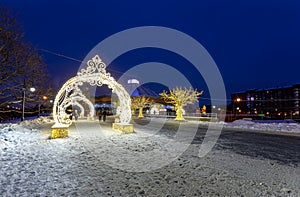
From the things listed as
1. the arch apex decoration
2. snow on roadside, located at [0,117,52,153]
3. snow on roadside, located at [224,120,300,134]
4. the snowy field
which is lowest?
snow on roadside, located at [224,120,300,134]

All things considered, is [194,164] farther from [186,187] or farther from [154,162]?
[186,187]

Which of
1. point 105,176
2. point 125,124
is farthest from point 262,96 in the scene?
point 105,176

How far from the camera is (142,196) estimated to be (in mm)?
3482

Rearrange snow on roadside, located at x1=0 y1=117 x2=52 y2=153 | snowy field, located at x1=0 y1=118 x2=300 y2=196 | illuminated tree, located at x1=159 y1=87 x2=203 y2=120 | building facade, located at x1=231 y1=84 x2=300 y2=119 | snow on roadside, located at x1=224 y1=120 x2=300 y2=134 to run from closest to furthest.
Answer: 1. snowy field, located at x1=0 y1=118 x2=300 y2=196
2. snow on roadside, located at x1=0 y1=117 x2=52 y2=153
3. snow on roadside, located at x1=224 y1=120 x2=300 y2=134
4. illuminated tree, located at x1=159 y1=87 x2=203 y2=120
5. building facade, located at x1=231 y1=84 x2=300 y2=119

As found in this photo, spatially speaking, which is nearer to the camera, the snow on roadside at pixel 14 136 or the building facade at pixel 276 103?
the snow on roadside at pixel 14 136

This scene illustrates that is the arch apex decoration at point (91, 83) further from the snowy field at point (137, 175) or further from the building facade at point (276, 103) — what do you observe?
the building facade at point (276, 103)

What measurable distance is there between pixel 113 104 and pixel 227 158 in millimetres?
50395

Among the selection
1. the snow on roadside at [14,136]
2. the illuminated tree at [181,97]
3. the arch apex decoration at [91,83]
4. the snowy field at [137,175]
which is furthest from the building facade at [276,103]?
the snowy field at [137,175]

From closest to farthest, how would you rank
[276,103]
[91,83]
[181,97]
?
[91,83]
[181,97]
[276,103]

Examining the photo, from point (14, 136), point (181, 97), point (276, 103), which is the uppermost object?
point (276, 103)

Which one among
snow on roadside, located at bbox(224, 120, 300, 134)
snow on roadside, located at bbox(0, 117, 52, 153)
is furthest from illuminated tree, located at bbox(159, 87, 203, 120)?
snow on roadside, located at bbox(0, 117, 52, 153)

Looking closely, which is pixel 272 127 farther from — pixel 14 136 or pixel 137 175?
pixel 14 136

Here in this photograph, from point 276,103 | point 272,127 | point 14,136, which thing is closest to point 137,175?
point 14,136

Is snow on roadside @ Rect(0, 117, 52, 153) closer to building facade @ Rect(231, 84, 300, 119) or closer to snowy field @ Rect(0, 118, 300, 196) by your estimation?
snowy field @ Rect(0, 118, 300, 196)
